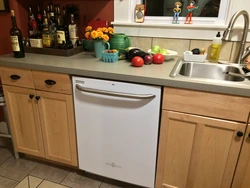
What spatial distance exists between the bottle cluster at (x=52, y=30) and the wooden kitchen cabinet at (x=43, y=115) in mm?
356

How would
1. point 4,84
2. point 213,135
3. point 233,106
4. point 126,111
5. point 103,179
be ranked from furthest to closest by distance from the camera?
point 103,179, point 4,84, point 126,111, point 213,135, point 233,106

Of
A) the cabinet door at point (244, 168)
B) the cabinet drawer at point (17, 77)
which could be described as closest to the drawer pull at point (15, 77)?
the cabinet drawer at point (17, 77)

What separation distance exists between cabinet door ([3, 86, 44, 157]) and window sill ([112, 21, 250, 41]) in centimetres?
91

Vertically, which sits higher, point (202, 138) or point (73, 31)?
point (73, 31)

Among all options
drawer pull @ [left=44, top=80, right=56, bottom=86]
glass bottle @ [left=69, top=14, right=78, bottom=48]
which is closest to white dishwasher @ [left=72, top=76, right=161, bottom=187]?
drawer pull @ [left=44, top=80, right=56, bottom=86]

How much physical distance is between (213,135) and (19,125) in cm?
146

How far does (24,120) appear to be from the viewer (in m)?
1.67

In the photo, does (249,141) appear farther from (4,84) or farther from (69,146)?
(4,84)

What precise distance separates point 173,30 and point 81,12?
83cm

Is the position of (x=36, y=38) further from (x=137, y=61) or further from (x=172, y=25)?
(x=172, y=25)

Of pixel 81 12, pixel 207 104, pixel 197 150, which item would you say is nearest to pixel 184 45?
pixel 207 104

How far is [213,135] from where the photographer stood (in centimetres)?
120

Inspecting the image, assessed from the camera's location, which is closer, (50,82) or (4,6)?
(50,82)

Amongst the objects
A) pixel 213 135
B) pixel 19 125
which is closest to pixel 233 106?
pixel 213 135
